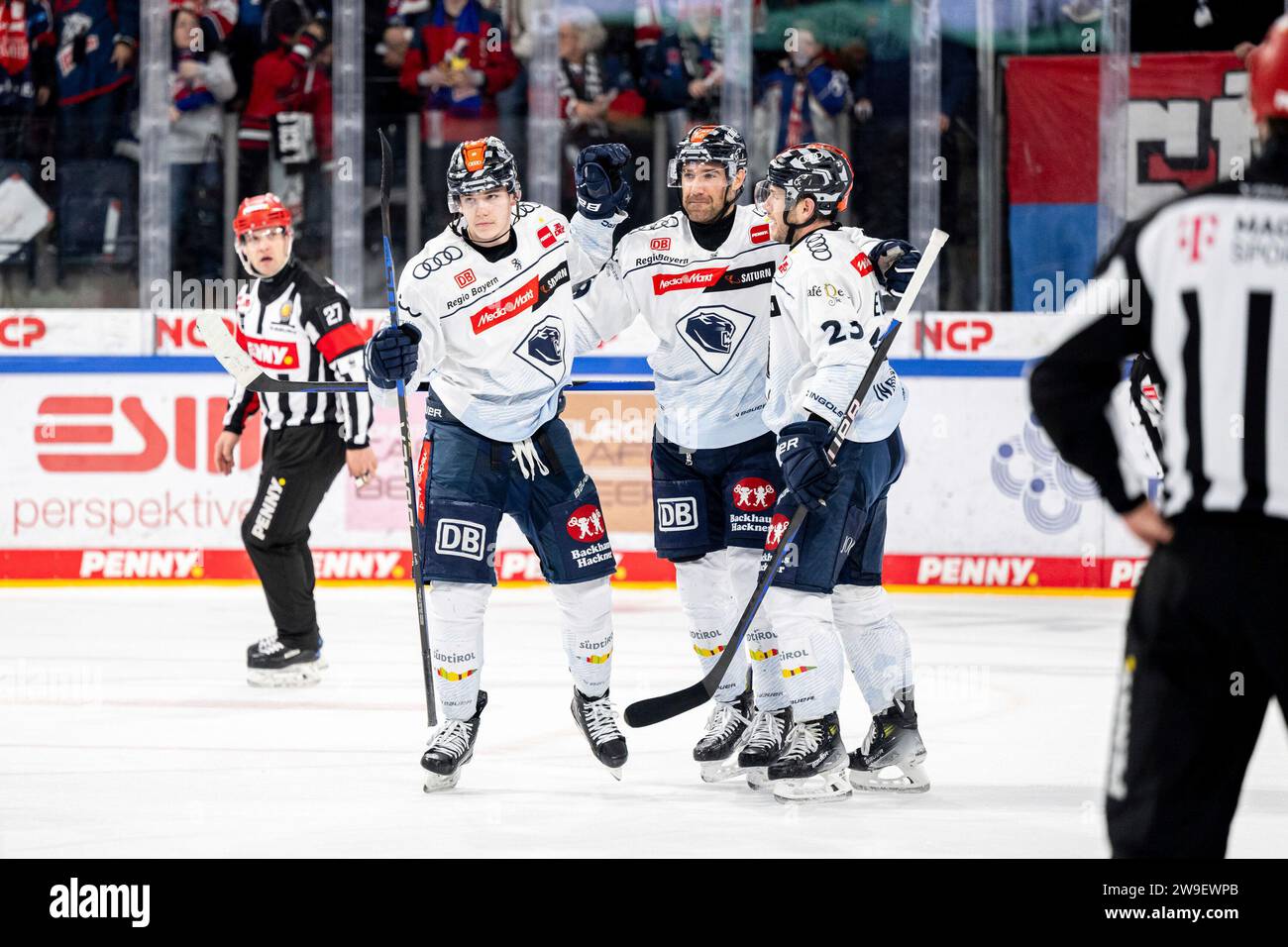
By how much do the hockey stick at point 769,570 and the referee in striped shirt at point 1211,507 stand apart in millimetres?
1790

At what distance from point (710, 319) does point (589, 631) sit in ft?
2.82

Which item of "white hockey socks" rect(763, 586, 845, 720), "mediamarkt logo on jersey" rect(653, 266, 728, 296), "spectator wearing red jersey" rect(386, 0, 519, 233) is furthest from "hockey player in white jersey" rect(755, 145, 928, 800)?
"spectator wearing red jersey" rect(386, 0, 519, 233)

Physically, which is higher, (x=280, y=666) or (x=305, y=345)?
(x=305, y=345)

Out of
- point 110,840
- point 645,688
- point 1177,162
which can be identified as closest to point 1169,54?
point 1177,162

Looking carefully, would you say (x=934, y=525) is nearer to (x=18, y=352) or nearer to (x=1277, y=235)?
(x=18, y=352)

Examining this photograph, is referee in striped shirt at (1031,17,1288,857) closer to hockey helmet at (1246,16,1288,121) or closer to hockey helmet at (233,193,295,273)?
hockey helmet at (1246,16,1288,121)

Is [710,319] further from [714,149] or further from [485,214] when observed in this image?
[485,214]

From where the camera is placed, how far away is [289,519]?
19.6 ft

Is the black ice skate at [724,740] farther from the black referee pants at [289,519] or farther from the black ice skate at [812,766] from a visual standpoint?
the black referee pants at [289,519]

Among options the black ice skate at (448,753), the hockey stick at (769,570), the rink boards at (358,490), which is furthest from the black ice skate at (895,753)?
the rink boards at (358,490)

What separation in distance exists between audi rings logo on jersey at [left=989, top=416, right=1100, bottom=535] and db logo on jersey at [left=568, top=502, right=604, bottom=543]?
12.4ft

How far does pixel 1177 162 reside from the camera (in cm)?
883

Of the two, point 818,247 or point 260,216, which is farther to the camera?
point 260,216

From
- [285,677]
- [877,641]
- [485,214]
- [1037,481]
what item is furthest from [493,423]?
[1037,481]
